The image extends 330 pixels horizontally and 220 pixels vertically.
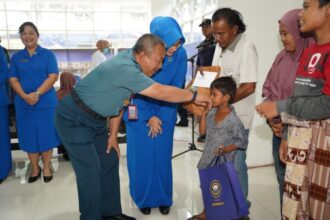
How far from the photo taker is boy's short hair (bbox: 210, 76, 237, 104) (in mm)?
1797

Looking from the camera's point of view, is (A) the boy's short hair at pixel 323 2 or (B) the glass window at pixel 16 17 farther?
(B) the glass window at pixel 16 17

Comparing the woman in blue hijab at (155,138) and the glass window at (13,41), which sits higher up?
the glass window at (13,41)

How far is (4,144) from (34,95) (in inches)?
26.1

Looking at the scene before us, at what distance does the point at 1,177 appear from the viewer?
304cm

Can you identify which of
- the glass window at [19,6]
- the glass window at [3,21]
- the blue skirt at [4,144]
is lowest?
the blue skirt at [4,144]

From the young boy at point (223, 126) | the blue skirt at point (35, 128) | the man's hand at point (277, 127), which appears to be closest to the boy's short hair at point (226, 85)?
the young boy at point (223, 126)

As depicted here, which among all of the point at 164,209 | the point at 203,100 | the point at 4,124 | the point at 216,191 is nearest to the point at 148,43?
the point at 203,100

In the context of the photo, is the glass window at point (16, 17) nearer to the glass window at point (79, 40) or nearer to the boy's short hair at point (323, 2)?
the glass window at point (79, 40)

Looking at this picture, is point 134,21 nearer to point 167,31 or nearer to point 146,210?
point 167,31

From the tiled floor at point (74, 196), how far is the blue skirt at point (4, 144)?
0.42ft

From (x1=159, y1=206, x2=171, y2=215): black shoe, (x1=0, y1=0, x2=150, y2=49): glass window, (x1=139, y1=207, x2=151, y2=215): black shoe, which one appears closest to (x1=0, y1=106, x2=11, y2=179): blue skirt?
(x1=139, y1=207, x2=151, y2=215): black shoe

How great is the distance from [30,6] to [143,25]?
130 inches

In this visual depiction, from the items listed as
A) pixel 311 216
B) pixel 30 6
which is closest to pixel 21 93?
pixel 311 216

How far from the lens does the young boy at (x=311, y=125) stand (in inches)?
50.4
